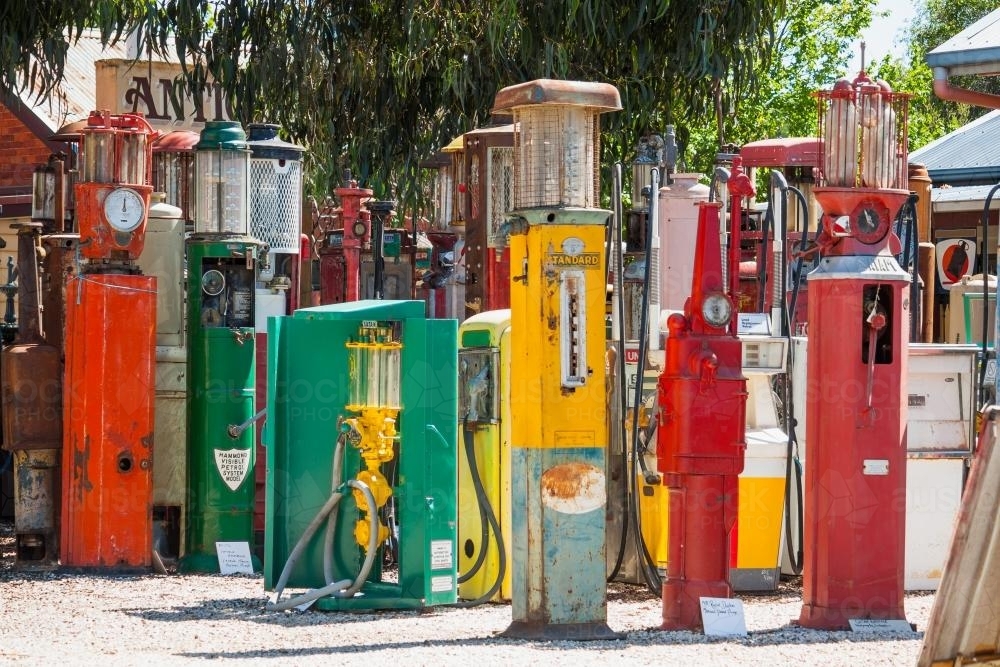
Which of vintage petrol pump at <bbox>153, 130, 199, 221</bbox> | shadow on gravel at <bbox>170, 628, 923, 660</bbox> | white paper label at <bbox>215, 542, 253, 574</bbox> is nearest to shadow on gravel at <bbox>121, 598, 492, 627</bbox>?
shadow on gravel at <bbox>170, 628, 923, 660</bbox>

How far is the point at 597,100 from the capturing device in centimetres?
751

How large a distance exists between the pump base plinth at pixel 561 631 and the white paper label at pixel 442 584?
1086 millimetres

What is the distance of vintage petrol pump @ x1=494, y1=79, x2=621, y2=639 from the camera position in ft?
24.1

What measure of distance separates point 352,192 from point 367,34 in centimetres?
556

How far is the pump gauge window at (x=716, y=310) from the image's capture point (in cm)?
769

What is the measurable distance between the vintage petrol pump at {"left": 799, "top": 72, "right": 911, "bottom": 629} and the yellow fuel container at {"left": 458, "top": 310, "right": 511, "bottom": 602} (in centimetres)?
162

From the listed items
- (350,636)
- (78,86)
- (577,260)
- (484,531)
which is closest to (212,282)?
(484,531)

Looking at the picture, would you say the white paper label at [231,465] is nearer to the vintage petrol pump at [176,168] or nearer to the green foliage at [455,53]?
the vintage petrol pump at [176,168]

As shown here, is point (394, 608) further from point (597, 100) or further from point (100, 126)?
point (100, 126)

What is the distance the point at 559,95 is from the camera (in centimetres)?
740

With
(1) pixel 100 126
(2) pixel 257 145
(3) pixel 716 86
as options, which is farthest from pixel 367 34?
(1) pixel 100 126

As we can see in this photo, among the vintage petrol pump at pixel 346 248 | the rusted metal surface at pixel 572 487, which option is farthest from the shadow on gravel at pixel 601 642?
the vintage petrol pump at pixel 346 248

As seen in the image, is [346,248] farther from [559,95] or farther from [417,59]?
[417,59]

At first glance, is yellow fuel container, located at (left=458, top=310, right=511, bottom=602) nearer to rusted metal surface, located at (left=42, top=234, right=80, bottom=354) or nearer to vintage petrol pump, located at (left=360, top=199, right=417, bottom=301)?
rusted metal surface, located at (left=42, top=234, right=80, bottom=354)
